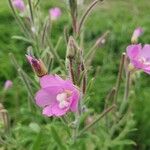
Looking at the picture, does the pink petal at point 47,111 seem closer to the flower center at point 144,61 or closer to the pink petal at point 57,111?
the pink petal at point 57,111

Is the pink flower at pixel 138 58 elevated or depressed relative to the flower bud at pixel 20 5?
elevated

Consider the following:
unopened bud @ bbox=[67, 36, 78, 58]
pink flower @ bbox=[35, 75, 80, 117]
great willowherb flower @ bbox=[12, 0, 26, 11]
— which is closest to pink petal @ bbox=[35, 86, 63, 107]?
pink flower @ bbox=[35, 75, 80, 117]

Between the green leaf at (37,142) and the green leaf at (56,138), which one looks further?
the green leaf at (37,142)

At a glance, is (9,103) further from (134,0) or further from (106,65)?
(134,0)

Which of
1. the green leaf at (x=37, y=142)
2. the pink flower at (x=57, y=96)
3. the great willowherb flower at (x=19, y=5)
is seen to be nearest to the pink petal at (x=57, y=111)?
the pink flower at (x=57, y=96)

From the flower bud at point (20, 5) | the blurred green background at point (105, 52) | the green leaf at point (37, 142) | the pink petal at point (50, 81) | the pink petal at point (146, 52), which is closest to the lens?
the pink petal at point (50, 81)

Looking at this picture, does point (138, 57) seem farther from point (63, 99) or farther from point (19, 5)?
point (19, 5)

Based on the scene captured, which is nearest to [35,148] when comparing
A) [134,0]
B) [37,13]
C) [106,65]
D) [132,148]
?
[37,13]

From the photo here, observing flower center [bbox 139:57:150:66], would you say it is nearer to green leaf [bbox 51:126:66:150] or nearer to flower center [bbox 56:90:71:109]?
flower center [bbox 56:90:71:109]
